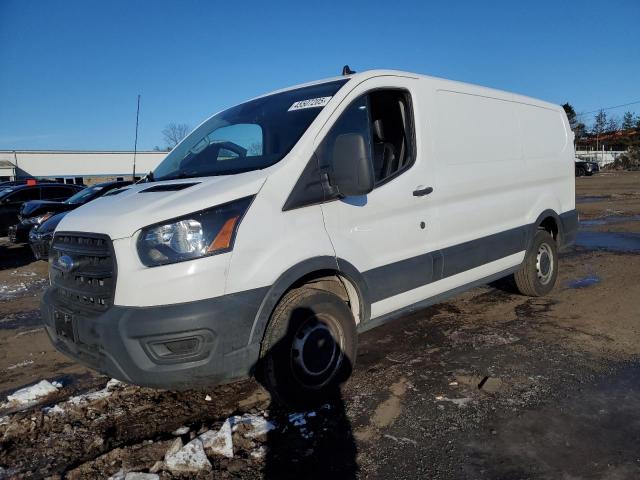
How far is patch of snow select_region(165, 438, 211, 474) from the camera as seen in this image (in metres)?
2.66

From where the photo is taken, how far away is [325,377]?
3371 millimetres

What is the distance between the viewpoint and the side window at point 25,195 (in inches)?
565

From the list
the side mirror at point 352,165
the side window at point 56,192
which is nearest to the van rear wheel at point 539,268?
the side mirror at point 352,165

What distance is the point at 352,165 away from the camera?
3.12 meters

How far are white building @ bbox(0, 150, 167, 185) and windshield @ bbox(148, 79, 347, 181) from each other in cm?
5160

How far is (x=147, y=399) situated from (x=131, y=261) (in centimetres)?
141

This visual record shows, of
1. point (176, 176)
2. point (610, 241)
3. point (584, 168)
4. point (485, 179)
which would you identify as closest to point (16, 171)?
point (584, 168)

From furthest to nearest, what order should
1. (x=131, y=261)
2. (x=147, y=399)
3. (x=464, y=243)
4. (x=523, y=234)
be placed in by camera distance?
(x=523, y=234) → (x=464, y=243) → (x=147, y=399) → (x=131, y=261)

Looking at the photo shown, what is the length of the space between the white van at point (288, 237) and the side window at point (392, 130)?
0.01m

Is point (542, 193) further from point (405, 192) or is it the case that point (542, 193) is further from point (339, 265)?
point (339, 265)

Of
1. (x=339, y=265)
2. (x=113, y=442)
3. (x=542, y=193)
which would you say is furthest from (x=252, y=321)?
(x=542, y=193)

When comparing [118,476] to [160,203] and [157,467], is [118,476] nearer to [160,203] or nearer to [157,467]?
[157,467]

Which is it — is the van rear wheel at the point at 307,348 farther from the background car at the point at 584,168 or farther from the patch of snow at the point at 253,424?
the background car at the point at 584,168

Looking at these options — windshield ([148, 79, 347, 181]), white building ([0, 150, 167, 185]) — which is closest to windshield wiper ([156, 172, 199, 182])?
windshield ([148, 79, 347, 181])
